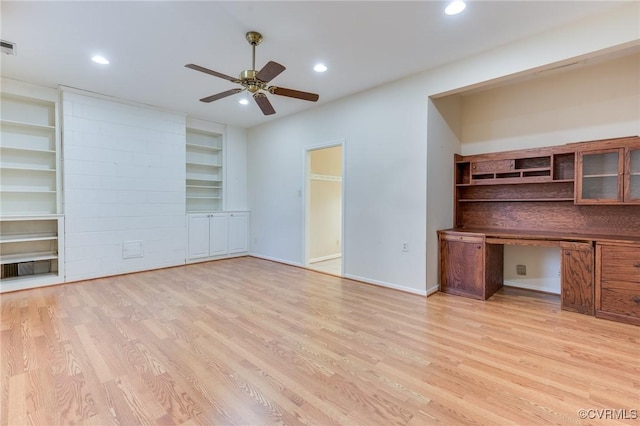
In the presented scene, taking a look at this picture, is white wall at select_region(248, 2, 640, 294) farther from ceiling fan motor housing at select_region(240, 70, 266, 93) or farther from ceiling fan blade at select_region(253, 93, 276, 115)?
ceiling fan motor housing at select_region(240, 70, 266, 93)

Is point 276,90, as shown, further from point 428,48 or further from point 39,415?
point 39,415

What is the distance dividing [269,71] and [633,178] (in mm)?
3769

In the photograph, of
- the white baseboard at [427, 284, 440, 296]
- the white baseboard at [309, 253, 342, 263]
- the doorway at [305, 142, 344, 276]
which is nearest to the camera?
the white baseboard at [427, 284, 440, 296]

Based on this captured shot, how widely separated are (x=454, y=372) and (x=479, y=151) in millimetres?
3282

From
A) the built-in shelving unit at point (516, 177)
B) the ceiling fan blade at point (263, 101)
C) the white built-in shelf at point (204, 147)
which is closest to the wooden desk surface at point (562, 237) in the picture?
the built-in shelving unit at point (516, 177)

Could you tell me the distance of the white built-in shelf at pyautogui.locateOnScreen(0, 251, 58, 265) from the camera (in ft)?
12.6

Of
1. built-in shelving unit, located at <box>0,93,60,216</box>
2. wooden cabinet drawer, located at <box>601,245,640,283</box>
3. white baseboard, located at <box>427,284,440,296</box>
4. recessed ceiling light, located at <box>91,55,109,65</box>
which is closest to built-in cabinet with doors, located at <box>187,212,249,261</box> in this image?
built-in shelving unit, located at <box>0,93,60,216</box>

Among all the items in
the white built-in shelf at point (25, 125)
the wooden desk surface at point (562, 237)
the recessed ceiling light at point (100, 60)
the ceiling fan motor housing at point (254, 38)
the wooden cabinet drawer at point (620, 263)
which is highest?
the recessed ceiling light at point (100, 60)

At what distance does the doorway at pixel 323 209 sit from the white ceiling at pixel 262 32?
1.88 metres

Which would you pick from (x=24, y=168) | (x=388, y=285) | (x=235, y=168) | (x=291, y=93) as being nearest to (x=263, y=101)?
(x=291, y=93)

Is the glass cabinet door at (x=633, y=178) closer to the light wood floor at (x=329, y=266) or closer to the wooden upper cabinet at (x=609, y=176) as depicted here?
the wooden upper cabinet at (x=609, y=176)

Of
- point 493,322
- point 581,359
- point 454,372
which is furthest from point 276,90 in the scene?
point 581,359

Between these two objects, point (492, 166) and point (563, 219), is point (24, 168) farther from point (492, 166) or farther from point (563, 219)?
point (563, 219)

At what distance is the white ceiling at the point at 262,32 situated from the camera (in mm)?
2451
